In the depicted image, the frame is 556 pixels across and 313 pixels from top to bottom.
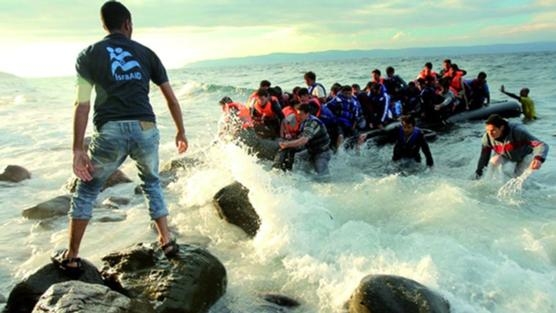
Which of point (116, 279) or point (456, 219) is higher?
point (116, 279)

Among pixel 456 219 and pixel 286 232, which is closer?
pixel 286 232

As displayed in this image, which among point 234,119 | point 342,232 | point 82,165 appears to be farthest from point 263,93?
point 82,165

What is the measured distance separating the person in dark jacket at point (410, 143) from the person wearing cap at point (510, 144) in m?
1.34

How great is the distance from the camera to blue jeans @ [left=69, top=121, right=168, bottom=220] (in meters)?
4.11

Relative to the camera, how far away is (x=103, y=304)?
12.5 ft

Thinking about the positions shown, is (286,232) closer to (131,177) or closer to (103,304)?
(103,304)

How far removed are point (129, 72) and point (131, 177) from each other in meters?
6.89

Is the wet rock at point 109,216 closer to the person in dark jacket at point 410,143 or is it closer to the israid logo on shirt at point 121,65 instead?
the israid logo on shirt at point 121,65

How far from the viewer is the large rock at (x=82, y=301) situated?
3.67 meters

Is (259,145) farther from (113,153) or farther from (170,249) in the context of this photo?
(113,153)

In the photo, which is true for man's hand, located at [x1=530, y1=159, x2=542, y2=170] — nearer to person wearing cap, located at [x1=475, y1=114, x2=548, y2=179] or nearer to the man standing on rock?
person wearing cap, located at [x1=475, y1=114, x2=548, y2=179]

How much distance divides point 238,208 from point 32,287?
3086 mm

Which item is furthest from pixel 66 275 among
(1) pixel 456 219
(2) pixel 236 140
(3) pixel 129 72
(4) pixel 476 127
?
(4) pixel 476 127

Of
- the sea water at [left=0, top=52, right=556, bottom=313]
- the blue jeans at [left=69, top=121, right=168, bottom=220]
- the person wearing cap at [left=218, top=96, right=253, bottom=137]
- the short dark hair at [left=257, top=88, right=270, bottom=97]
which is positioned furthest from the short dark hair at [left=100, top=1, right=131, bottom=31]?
the short dark hair at [left=257, top=88, right=270, bottom=97]
